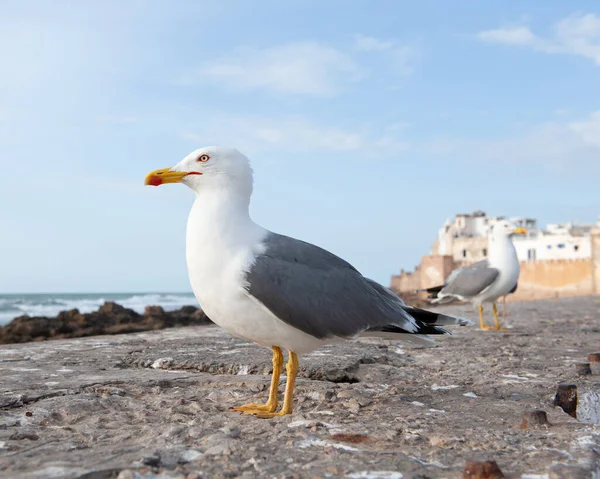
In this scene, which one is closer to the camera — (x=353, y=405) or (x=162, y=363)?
(x=353, y=405)

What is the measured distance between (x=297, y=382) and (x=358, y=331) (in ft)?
2.50

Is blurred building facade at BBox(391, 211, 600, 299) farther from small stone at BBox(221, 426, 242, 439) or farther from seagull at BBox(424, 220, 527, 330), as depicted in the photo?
small stone at BBox(221, 426, 242, 439)

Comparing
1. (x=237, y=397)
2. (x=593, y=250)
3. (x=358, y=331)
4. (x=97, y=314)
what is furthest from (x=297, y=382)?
(x=593, y=250)

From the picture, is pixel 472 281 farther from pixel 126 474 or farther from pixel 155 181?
pixel 126 474

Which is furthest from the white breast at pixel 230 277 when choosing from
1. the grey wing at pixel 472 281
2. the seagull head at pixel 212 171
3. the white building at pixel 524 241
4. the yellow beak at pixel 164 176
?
the white building at pixel 524 241

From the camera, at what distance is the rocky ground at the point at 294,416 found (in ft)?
6.48

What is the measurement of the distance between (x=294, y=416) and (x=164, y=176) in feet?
4.54

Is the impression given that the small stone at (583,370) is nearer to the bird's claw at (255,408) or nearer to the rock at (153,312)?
the bird's claw at (255,408)

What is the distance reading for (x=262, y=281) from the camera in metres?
2.74

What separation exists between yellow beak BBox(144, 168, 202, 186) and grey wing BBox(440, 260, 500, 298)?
5.80 metres

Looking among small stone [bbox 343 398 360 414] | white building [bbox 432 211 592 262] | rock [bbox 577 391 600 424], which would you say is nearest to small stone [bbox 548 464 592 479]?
small stone [bbox 343 398 360 414]

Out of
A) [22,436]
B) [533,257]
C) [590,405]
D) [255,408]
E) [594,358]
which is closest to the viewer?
[22,436]

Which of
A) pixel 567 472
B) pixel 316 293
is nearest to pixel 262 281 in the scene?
pixel 316 293

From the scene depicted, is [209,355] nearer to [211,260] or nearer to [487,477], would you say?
[211,260]
